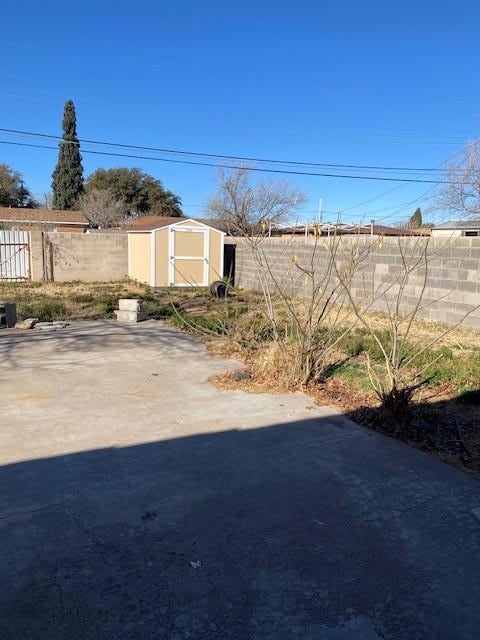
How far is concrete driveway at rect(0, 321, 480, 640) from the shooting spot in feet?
7.08

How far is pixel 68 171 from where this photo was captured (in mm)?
47344

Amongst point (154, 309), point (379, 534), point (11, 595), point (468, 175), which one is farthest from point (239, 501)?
point (468, 175)

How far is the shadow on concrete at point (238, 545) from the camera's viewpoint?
7.02ft

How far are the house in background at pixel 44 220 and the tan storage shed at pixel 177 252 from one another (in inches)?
792

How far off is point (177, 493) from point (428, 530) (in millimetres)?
1514

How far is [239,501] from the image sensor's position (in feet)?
10.3

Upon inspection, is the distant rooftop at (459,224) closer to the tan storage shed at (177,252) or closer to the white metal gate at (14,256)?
the tan storage shed at (177,252)

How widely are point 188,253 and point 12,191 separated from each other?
39.2m

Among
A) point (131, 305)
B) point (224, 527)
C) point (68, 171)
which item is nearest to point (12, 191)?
point (68, 171)

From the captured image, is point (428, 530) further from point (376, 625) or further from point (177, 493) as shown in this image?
point (177, 493)

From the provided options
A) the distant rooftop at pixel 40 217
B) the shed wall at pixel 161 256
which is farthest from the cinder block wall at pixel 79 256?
the distant rooftop at pixel 40 217

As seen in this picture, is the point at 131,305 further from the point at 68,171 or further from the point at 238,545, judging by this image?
the point at 68,171

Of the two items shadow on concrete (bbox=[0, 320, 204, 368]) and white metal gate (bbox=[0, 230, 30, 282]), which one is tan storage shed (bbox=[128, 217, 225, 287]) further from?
shadow on concrete (bbox=[0, 320, 204, 368])

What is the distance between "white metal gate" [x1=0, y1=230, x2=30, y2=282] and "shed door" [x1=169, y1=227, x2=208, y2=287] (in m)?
5.29
